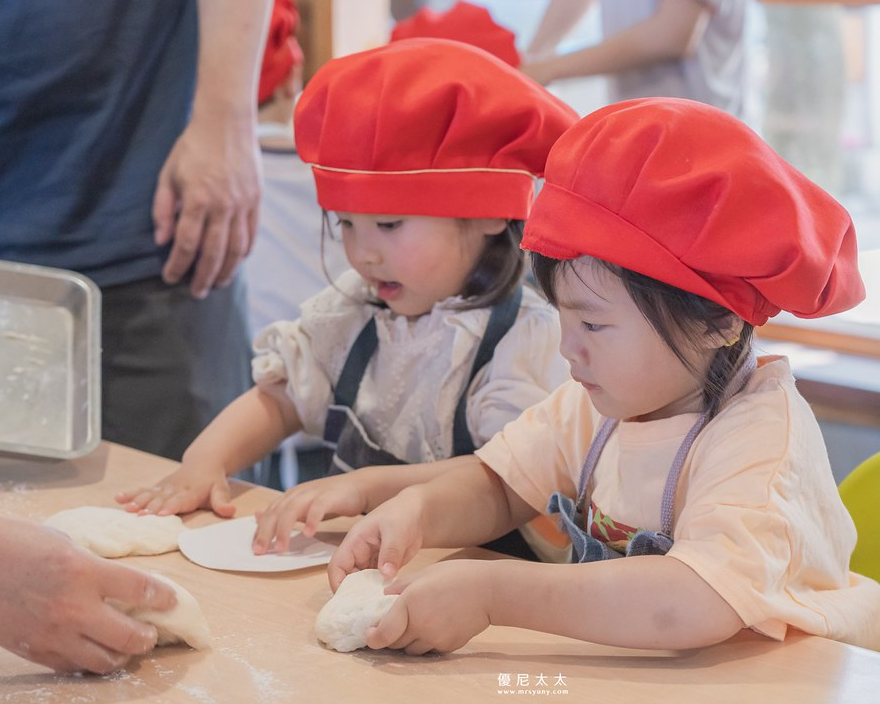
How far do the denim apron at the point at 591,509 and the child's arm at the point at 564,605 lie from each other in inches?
3.7

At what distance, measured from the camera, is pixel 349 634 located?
0.87m

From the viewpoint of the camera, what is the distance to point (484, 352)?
1.32 metres

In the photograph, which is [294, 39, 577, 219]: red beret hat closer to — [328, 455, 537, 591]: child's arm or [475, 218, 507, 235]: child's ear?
[475, 218, 507, 235]: child's ear

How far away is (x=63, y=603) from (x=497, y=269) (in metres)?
0.73

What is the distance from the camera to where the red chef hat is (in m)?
2.88

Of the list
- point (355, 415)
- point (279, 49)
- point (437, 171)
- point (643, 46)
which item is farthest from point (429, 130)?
point (279, 49)

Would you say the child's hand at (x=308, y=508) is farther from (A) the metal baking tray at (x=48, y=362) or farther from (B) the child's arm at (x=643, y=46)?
(B) the child's arm at (x=643, y=46)

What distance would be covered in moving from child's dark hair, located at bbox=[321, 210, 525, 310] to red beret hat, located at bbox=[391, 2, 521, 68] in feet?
1.62

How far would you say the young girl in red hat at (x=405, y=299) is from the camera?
1.22 metres

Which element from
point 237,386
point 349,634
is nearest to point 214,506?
point 349,634

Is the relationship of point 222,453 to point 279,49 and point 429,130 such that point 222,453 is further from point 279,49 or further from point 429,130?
point 279,49

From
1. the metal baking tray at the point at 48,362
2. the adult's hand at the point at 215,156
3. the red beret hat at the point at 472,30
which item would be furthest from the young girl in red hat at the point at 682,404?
the red beret hat at the point at 472,30

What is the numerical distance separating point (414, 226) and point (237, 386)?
1.76 feet

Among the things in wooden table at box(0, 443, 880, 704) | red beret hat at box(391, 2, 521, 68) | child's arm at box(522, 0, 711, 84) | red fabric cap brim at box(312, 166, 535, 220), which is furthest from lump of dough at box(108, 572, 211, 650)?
child's arm at box(522, 0, 711, 84)
